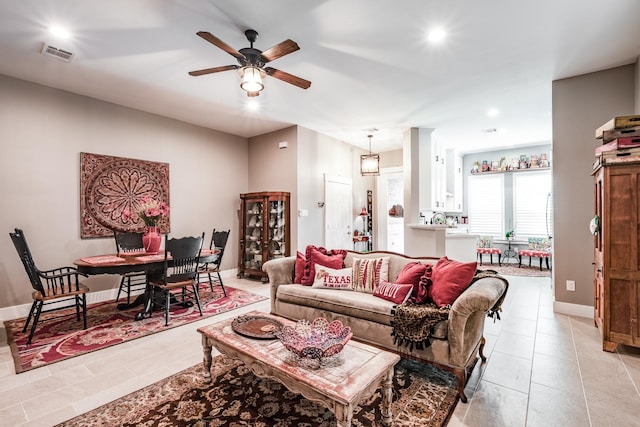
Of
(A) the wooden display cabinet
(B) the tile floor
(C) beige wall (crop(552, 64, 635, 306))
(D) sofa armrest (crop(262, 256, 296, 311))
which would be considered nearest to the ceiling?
(C) beige wall (crop(552, 64, 635, 306))

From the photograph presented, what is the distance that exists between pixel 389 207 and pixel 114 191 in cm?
567

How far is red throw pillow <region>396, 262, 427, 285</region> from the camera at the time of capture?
2.62 meters

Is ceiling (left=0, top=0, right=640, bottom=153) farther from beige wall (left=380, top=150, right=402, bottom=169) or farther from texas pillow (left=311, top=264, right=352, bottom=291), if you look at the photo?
beige wall (left=380, top=150, right=402, bottom=169)

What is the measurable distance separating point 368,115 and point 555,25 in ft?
8.71

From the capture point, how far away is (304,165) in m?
5.66

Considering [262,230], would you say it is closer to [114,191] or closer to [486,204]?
[114,191]

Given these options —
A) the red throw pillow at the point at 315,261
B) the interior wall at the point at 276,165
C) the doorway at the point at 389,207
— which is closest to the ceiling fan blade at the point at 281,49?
the red throw pillow at the point at 315,261

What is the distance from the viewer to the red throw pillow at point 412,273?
2615mm

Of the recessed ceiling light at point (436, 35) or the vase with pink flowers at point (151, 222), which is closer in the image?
the recessed ceiling light at point (436, 35)

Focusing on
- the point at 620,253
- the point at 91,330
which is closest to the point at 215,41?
the point at 91,330

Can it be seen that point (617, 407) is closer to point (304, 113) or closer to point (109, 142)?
→ point (304, 113)

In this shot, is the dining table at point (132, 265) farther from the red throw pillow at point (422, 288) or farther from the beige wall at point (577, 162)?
the beige wall at point (577, 162)

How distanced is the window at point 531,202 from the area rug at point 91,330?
→ 662 centimetres

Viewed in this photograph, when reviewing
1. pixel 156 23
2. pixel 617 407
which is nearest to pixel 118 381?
pixel 156 23
